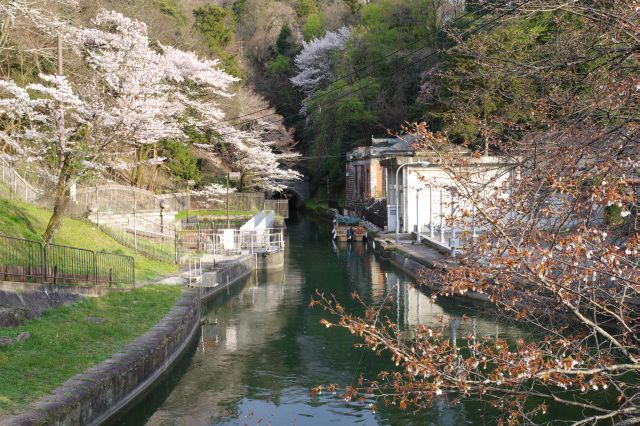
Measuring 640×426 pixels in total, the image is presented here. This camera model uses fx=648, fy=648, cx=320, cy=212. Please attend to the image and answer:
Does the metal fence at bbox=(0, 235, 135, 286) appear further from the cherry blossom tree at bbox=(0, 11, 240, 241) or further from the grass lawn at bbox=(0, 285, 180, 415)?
the cherry blossom tree at bbox=(0, 11, 240, 241)

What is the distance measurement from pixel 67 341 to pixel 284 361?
5432mm

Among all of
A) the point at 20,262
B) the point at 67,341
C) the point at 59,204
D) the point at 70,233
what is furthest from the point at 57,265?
the point at 70,233

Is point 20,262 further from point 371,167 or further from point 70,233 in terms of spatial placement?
point 371,167

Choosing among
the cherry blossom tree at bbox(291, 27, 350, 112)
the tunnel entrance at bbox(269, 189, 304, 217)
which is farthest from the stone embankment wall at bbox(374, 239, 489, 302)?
the tunnel entrance at bbox(269, 189, 304, 217)

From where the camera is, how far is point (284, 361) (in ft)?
52.5

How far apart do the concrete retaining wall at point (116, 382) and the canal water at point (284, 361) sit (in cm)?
38

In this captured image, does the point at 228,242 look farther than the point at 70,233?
Yes

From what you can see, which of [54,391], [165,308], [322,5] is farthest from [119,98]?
[322,5]

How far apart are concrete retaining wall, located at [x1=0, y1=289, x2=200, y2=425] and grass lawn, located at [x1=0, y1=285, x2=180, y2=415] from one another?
0.25 meters

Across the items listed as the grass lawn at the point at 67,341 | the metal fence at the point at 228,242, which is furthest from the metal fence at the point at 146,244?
the grass lawn at the point at 67,341

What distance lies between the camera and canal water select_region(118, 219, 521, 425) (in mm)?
12383

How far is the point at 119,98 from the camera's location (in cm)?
2319

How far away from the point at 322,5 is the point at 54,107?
238ft

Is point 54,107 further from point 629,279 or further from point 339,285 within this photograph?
point 629,279
